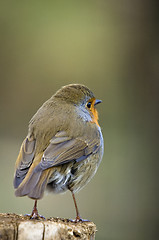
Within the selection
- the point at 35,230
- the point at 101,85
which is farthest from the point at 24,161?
the point at 101,85

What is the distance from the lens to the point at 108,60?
32.0 ft

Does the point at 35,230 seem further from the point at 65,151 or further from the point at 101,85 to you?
the point at 101,85

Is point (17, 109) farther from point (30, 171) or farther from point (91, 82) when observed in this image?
point (30, 171)

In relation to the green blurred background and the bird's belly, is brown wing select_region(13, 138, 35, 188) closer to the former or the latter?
the bird's belly

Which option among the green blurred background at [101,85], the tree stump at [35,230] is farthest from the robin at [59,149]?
the green blurred background at [101,85]

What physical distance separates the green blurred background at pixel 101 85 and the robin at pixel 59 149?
305cm

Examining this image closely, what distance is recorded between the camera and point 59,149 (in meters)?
3.84

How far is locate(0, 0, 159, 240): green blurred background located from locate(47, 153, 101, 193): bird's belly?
3.11 metres

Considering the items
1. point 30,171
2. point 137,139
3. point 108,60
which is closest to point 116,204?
point 137,139

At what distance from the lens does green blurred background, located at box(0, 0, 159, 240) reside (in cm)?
779

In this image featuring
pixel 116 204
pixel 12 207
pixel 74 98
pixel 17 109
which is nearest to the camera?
pixel 74 98

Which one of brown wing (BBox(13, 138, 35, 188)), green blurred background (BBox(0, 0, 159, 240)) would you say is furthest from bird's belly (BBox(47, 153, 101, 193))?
green blurred background (BBox(0, 0, 159, 240))

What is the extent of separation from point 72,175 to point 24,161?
0.47 metres

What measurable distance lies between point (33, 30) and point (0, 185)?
426 centimetres
